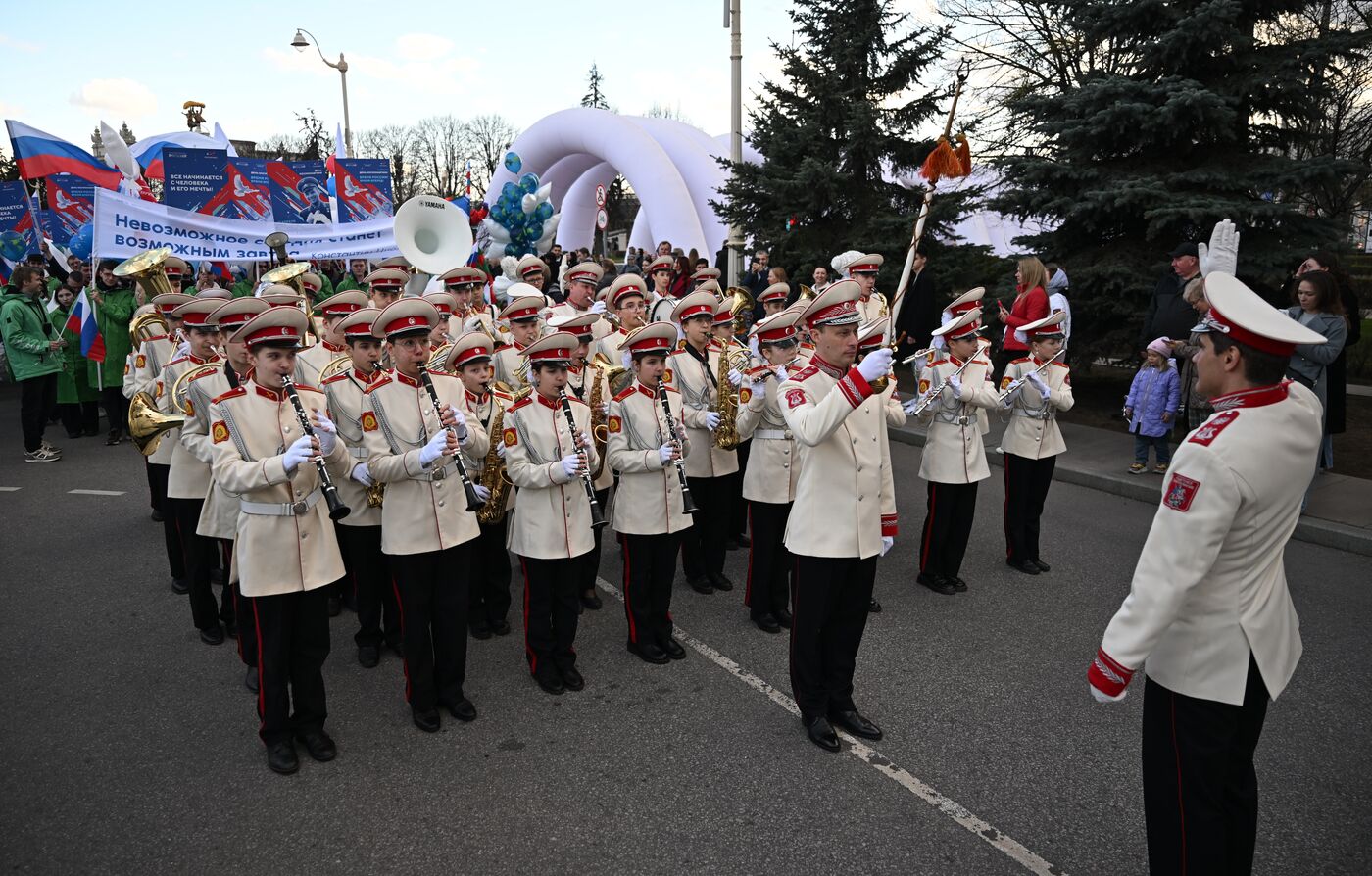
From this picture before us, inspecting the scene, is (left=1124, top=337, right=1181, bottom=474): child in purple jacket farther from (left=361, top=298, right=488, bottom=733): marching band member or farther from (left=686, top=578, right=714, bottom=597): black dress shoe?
(left=361, top=298, right=488, bottom=733): marching band member

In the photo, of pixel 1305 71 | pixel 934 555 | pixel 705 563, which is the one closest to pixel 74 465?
pixel 705 563

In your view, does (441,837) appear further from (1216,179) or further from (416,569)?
(1216,179)

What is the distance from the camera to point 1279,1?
11195 millimetres

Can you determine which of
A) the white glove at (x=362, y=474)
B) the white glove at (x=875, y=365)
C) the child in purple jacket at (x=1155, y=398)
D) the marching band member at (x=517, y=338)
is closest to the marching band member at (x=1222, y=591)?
the white glove at (x=875, y=365)

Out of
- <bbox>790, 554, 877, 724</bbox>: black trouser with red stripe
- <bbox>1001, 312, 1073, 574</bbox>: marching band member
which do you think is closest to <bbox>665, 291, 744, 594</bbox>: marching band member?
<bbox>790, 554, 877, 724</bbox>: black trouser with red stripe

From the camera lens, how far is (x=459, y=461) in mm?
4543

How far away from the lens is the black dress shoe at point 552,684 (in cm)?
498

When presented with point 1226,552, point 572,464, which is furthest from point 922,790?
point 572,464

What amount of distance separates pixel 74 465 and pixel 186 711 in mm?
7713

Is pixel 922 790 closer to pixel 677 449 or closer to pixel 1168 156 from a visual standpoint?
pixel 677 449

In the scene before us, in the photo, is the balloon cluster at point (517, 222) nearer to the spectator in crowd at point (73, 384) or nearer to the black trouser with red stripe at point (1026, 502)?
the spectator in crowd at point (73, 384)

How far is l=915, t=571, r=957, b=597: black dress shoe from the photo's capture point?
649 cm

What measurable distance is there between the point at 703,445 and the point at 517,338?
5.82 ft

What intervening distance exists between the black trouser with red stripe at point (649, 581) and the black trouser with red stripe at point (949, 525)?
221 centimetres
